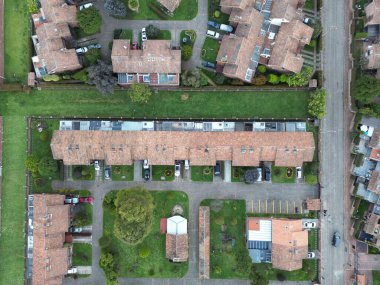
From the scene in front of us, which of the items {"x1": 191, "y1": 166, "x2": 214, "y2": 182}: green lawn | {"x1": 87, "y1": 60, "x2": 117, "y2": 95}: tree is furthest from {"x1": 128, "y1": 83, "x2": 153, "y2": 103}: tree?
{"x1": 191, "y1": 166, "x2": 214, "y2": 182}: green lawn

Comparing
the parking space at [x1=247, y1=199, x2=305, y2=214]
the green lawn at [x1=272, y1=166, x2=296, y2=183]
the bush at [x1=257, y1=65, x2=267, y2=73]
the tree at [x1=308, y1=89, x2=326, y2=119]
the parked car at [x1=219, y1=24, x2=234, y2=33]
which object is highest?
the parked car at [x1=219, y1=24, x2=234, y2=33]

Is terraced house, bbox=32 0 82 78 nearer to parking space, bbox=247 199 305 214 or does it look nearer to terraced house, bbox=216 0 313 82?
terraced house, bbox=216 0 313 82

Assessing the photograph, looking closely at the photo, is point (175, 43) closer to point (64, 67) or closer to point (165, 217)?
point (64, 67)

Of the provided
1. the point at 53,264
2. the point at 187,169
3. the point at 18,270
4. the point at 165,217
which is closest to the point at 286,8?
the point at 187,169

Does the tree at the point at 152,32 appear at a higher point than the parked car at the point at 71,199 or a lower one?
higher

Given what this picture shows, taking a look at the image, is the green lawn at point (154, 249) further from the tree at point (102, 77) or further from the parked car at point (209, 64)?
the parked car at point (209, 64)

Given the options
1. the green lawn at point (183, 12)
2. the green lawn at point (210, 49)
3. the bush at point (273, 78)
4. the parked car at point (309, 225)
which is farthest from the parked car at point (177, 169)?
the green lawn at point (183, 12)
